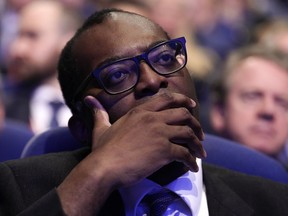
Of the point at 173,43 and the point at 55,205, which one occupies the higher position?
the point at 173,43

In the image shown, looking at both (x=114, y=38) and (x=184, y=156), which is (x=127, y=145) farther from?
(x=114, y=38)

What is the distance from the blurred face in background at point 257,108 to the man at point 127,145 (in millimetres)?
928

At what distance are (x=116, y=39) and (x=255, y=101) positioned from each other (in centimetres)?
136

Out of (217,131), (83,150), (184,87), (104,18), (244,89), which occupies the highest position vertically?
(104,18)

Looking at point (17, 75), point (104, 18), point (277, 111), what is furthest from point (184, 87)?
point (17, 75)

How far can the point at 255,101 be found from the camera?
3.34 metres

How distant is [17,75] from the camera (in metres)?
4.61

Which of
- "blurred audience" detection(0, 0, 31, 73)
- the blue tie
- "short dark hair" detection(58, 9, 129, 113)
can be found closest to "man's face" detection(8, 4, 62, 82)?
"blurred audience" detection(0, 0, 31, 73)

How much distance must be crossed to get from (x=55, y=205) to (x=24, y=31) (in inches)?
117

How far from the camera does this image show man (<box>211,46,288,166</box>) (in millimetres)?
3291

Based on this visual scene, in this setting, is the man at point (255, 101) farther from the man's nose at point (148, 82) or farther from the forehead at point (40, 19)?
the forehead at point (40, 19)

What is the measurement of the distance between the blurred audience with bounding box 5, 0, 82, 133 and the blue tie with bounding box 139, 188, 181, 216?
230cm

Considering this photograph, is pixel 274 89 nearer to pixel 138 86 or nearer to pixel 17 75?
pixel 138 86

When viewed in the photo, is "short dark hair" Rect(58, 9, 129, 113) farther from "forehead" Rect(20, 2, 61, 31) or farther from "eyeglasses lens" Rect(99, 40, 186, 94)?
"forehead" Rect(20, 2, 61, 31)
